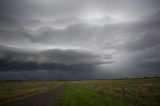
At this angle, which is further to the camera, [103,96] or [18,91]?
[18,91]

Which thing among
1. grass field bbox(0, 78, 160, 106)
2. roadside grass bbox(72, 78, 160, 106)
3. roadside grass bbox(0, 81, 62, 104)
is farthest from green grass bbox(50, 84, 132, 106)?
roadside grass bbox(0, 81, 62, 104)

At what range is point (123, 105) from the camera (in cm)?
1725

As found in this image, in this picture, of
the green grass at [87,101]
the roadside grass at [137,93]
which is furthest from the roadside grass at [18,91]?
the roadside grass at [137,93]

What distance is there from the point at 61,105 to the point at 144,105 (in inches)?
356

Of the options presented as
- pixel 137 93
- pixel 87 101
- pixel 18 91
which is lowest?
pixel 18 91

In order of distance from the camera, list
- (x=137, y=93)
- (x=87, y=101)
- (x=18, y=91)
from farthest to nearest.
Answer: (x=18, y=91), (x=137, y=93), (x=87, y=101)

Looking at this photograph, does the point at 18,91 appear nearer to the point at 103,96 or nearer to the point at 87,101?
the point at 103,96

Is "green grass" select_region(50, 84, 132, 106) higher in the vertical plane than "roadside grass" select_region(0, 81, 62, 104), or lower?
higher

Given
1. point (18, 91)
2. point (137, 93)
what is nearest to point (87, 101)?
point (137, 93)

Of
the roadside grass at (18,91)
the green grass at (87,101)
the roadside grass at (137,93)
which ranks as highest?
the roadside grass at (137,93)

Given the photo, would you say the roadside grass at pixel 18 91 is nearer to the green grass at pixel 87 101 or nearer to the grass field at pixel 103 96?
the grass field at pixel 103 96

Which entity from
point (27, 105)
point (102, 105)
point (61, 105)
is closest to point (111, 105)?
point (102, 105)

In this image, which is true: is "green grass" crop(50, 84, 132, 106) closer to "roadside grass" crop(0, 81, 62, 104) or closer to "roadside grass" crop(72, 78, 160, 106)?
"roadside grass" crop(72, 78, 160, 106)

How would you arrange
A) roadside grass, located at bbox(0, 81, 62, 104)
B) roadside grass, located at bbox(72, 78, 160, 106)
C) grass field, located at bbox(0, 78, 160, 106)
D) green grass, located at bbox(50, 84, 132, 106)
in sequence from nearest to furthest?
green grass, located at bbox(50, 84, 132, 106) < grass field, located at bbox(0, 78, 160, 106) < roadside grass, located at bbox(72, 78, 160, 106) < roadside grass, located at bbox(0, 81, 62, 104)
